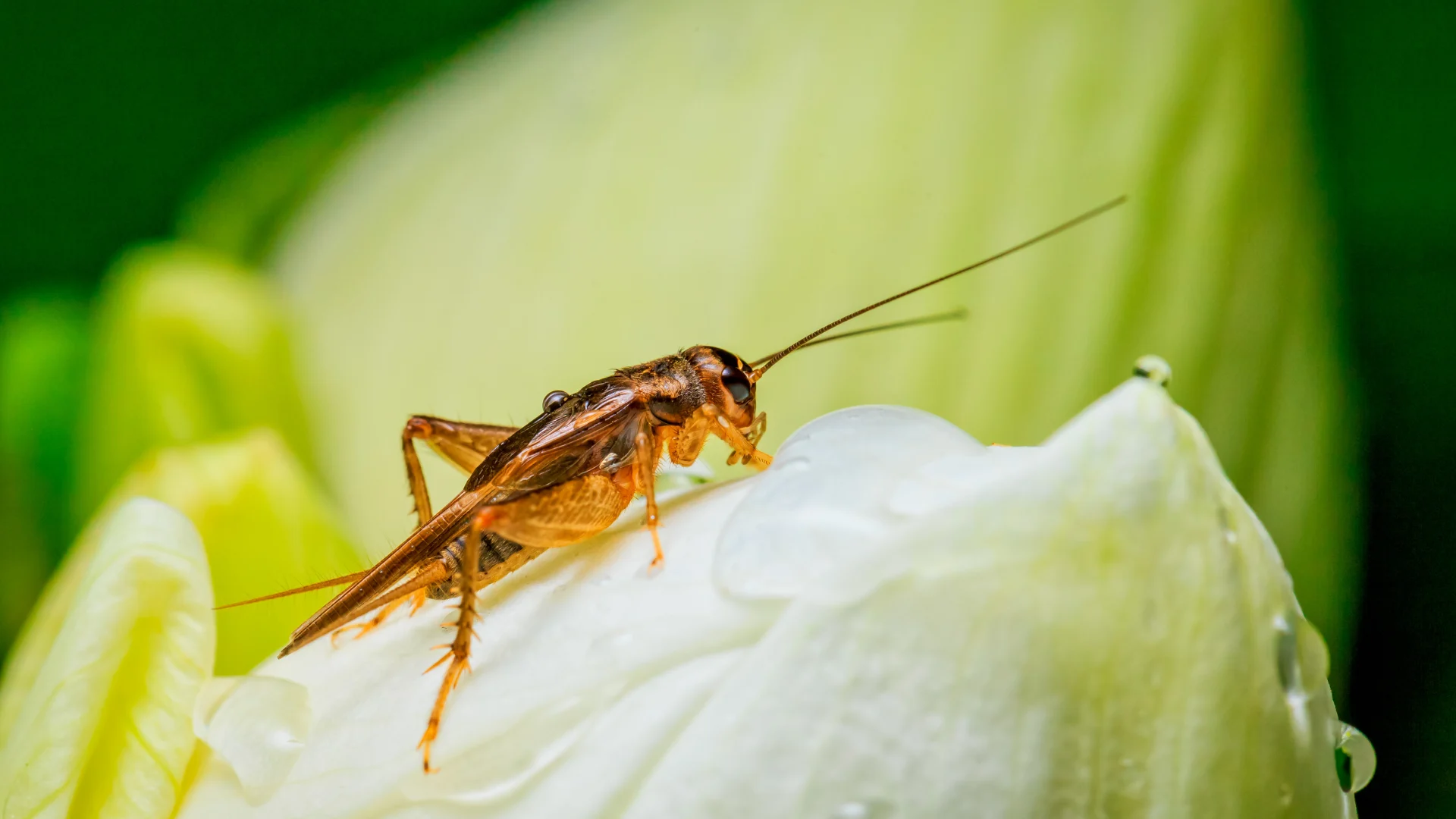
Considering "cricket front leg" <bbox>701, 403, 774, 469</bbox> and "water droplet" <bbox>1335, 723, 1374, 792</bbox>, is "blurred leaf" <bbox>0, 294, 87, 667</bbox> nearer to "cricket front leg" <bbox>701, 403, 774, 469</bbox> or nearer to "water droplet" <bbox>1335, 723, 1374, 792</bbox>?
"cricket front leg" <bbox>701, 403, 774, 469</bbox>

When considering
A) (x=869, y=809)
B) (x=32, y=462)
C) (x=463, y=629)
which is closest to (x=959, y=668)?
(x=869, y=809)

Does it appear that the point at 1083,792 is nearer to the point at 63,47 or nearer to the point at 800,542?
the point at 800,542

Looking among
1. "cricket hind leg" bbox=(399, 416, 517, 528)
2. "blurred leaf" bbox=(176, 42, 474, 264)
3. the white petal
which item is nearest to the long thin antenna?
"cricket hind leg" bbox=(399, 416, 517, 528)

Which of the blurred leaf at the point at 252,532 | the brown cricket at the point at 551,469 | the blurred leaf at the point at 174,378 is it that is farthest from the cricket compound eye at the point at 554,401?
the blurred leaf at the point at 174,378

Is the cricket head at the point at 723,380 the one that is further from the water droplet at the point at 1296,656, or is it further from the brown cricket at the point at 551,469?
the water droplet at the point at 1296,656

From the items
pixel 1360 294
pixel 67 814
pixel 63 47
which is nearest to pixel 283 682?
pixel 67 814
